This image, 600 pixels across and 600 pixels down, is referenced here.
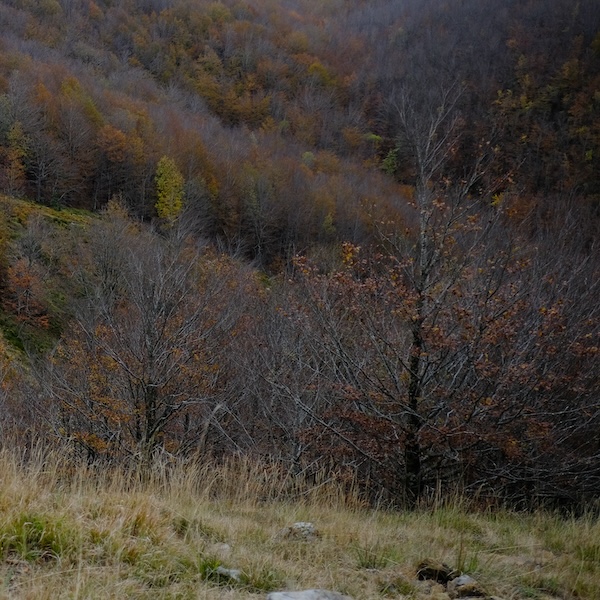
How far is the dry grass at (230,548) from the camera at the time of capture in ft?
7.64

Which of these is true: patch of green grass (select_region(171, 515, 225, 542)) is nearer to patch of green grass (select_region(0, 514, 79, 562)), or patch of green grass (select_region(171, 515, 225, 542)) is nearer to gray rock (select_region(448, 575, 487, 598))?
patch of green grass (select_region(0, 514, 79, 562))

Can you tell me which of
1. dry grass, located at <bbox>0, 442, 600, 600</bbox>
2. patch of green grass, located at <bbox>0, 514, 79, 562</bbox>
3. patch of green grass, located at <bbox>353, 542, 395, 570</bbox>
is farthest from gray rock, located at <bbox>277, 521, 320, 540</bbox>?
patch of green grass, located at <bbox>0, 514, 79, 562</bbox>

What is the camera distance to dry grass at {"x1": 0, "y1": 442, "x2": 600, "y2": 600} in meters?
2.33

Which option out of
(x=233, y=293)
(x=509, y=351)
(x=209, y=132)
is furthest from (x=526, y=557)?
(x=209, y=132)

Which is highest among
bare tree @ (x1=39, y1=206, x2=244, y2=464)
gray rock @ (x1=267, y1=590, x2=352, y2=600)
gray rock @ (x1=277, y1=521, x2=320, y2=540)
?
gray rock @ (x1=267, y1=590, x2=352, y2=600)

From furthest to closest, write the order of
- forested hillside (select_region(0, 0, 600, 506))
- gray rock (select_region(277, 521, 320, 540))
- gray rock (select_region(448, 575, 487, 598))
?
forested hillside (select_region(0, 0, 600, 506)) → gray rock (select_region(277, 521, 320, 540)) → gray rock (select_region(448, 575, 487, 598))

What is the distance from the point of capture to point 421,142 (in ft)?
20.9

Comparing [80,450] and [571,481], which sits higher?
[571,481]

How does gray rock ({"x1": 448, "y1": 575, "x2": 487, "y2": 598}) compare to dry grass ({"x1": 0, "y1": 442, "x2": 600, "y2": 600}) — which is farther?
gray rock ({"x1": 448, "y1": 575, "x2": 487, "y2": 598})

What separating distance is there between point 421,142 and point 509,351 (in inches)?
112

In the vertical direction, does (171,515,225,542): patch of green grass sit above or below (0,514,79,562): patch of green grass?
below

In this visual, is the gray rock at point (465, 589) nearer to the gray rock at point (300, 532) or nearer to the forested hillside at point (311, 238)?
the gray rock at point (300, 532)

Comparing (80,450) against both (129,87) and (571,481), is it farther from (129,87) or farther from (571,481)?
(129,87)

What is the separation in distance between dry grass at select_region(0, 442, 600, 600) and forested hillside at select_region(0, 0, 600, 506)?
1669mm
